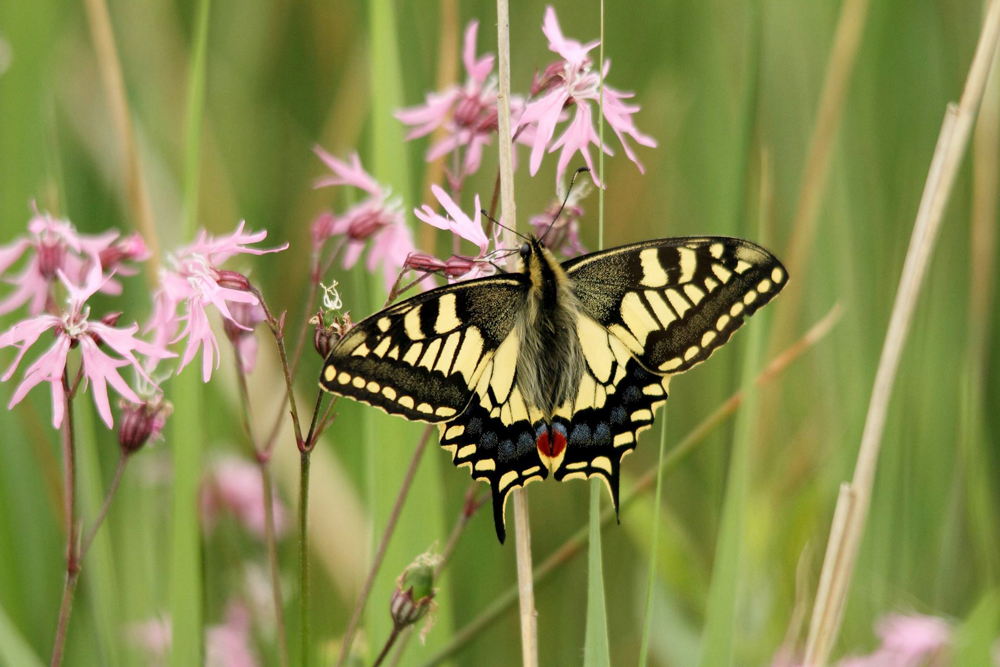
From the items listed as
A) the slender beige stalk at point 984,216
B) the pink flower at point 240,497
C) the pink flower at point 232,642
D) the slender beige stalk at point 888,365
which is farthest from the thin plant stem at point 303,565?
the slender beige stalk at point 984,216

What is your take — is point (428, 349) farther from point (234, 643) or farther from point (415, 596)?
point (234, 643)

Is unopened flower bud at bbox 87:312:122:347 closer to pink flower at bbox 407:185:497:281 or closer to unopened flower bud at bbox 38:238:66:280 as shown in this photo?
unopened flower bud at bbox 38:238:66:280

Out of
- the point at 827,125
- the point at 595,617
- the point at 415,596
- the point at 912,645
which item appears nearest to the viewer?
the point at 595,617

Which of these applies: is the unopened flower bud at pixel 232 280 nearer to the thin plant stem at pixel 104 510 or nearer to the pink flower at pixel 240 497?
the thin plant stem at pixel 104 510

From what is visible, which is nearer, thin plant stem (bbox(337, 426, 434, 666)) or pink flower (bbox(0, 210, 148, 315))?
thin plant stem (bbox(337, 426, 434, 666))

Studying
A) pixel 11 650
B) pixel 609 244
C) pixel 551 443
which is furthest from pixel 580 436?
pixel 609 244

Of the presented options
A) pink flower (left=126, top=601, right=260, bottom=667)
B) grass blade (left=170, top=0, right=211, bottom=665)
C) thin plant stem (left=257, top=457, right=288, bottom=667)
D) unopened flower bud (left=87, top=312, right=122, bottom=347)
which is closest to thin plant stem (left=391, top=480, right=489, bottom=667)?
thin plant stem (left=257, top=457, right=288, bottom=667)
